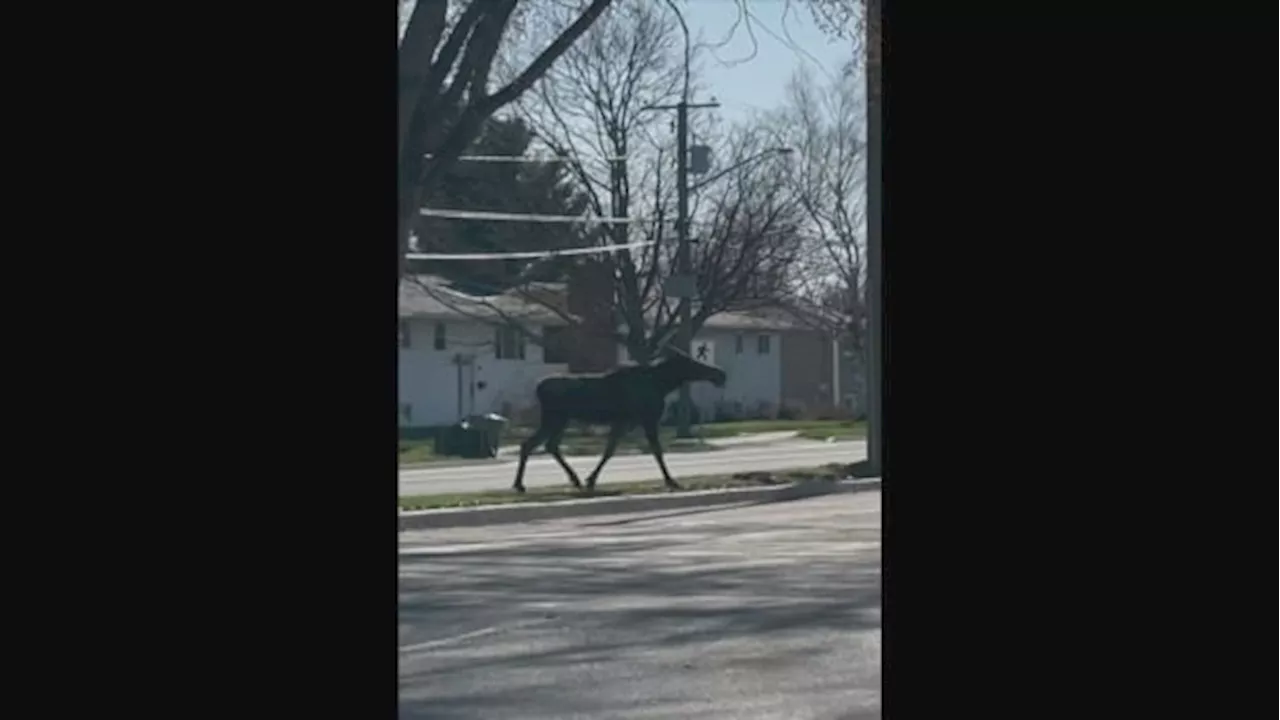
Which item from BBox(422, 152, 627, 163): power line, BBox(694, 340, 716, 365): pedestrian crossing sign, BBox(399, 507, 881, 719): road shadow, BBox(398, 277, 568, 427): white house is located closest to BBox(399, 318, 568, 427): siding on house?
BBox(398, 277, 568, 427): white house

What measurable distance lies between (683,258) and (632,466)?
1.96 metres

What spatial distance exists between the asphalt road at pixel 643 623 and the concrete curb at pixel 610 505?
1.48ft

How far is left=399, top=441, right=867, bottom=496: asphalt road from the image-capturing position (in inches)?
554

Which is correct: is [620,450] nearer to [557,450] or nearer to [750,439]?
[557,450]

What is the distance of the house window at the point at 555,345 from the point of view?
49.5 ft

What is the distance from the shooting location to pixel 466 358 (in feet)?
47.6

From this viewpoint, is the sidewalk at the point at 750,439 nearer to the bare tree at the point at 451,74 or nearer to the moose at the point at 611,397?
the moose at the point at 611,397

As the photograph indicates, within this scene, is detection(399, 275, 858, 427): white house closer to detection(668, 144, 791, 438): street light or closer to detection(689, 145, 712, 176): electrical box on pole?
detection(668, 144, 791, 438): street light

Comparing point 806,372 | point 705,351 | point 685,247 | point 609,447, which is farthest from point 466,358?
point 806,372

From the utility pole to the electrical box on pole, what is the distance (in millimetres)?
48

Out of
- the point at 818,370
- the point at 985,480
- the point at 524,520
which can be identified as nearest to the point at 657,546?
the point at 524,520

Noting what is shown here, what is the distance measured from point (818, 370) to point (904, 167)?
1445 centimetres
